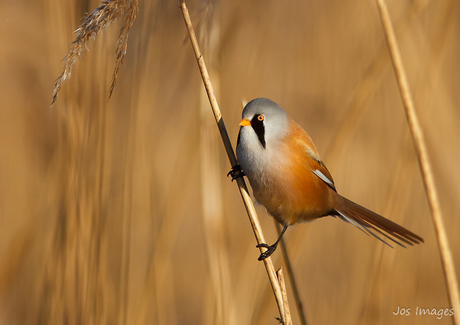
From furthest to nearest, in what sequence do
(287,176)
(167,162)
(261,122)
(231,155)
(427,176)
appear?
(167,162)
(287,176)
(261,122)
(231,155)
(427,176)

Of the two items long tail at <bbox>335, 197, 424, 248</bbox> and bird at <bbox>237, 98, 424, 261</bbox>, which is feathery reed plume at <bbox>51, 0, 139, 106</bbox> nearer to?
bird at <bbox>237, 98, 424, 261</bbox>

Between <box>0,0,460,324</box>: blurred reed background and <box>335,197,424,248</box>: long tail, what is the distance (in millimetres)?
116

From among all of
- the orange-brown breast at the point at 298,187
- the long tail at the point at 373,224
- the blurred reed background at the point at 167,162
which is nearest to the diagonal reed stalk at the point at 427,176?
the long tail at the point at 373,224

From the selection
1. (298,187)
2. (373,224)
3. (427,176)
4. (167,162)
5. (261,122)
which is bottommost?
(427,176)

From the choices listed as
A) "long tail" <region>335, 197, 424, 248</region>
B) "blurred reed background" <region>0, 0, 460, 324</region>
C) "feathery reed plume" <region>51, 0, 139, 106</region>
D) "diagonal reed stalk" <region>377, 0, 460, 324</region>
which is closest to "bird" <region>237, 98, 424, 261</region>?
"long tail" <region>335, 197, 424, 248</region>

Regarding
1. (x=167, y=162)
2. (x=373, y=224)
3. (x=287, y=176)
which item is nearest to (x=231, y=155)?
(x=287, y=176)

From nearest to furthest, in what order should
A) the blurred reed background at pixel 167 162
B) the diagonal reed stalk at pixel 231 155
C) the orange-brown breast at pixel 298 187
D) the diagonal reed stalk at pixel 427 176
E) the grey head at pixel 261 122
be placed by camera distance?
the diagonal reed stalk at pixel 427 176 → the diagonal reed stalk at pixel 231 155 → the blurred reed background at pixel 167 162 → the grey head at pixel 261 122 → the orange-brown breast at pixel 298 187

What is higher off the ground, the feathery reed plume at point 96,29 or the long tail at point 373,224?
the feathery reed plume at point 96,29

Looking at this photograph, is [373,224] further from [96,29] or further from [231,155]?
[96,29]

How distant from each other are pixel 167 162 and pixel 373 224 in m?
1.71

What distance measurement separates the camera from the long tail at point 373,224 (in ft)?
5.09

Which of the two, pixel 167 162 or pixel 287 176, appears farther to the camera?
pixel 167 162

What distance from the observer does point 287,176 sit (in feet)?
5.88

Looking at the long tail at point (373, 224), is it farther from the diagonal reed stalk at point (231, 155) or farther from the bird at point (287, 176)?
the diagonal reed stalk at point (231, 155)
